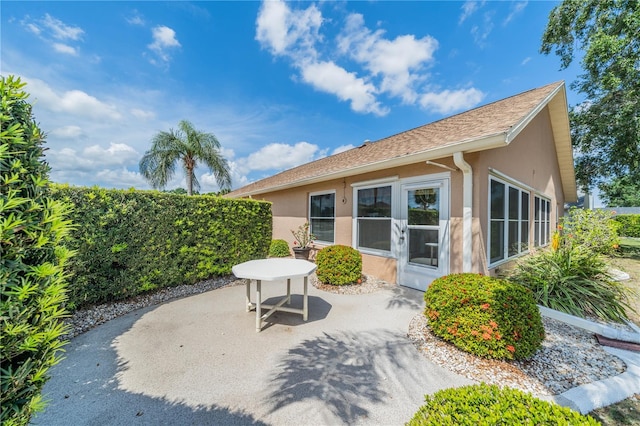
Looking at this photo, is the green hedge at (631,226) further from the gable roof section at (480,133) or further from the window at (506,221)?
the window at (506,221)

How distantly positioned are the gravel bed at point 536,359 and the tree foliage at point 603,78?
424 inches

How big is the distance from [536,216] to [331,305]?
27.8ft

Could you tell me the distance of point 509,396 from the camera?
4.83 feet

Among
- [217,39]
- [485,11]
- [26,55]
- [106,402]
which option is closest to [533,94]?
[485,11]

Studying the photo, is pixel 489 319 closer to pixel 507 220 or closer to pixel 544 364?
pixel 544 364

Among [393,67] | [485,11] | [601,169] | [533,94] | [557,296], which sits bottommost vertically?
[557,296]

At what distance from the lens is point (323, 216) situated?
896 cm

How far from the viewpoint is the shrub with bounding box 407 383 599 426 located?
1274 mm

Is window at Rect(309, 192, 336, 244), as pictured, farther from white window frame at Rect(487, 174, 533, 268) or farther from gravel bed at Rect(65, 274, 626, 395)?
gravel bed at Rect(65, 274, 626, 395)

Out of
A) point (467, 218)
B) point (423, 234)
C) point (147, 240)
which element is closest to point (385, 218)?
point (423, 234)

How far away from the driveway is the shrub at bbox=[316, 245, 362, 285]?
1.39 m

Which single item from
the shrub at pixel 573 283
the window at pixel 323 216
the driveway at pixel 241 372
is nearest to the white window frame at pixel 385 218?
the window at pixel 323 216

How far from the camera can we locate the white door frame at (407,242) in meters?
5.24

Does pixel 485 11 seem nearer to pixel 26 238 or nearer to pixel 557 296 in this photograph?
pixel 557 296
